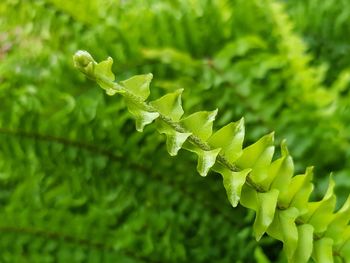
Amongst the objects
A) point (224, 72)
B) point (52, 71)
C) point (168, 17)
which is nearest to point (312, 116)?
point (224, 72)

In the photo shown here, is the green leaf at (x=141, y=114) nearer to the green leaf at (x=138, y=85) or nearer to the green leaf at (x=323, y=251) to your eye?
the green leaf at (x=138, y=85)

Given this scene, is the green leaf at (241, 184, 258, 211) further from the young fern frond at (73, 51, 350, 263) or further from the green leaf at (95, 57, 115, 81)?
the green leaf at (95, 57, 115, 81)

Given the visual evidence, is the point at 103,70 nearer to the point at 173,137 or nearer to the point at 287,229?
the point at 173,137

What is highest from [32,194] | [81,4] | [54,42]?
[81,4]

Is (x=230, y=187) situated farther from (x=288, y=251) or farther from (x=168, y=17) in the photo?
(x=168, y=17)

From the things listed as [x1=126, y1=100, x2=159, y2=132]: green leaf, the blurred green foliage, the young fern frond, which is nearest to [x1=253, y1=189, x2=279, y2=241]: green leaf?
the young fern frond

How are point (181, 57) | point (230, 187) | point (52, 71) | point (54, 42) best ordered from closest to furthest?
1. point (230, 187)
2. point (181, 57)
3. point (52, 71)
4. point (54, 42)

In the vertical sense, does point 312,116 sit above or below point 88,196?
above
